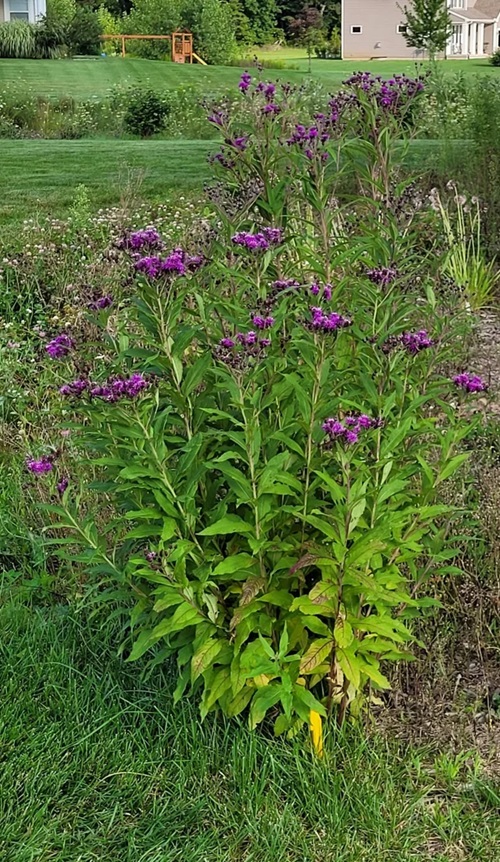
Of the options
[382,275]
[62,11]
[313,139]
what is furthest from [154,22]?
[382,275]

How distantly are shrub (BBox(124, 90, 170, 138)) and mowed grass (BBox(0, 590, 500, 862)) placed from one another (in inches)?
484

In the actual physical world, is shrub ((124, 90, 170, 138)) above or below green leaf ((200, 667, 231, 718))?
above

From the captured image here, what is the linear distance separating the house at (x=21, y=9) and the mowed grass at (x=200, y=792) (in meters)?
29.7

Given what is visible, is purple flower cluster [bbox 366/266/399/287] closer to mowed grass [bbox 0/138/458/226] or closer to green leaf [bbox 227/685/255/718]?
green leaf [bbox 227/685/255/718]

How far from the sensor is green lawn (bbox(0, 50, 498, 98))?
19.8 m

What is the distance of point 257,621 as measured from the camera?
2.18 m

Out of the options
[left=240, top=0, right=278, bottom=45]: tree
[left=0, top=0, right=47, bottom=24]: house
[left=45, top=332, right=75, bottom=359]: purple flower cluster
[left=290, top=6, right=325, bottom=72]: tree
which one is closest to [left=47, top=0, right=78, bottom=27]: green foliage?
[left=0, top=0, right=47, bottom=24]: house

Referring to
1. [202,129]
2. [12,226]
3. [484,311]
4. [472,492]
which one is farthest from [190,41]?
[472,492]

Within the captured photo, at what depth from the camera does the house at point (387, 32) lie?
1046 inches

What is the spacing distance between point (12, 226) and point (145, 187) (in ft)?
6.57

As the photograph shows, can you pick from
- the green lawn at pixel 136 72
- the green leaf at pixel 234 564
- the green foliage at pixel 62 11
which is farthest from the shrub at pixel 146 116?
the green foliage at pixel 62 11

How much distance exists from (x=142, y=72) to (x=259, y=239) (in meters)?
23.1

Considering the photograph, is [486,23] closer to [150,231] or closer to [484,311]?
[484,311]

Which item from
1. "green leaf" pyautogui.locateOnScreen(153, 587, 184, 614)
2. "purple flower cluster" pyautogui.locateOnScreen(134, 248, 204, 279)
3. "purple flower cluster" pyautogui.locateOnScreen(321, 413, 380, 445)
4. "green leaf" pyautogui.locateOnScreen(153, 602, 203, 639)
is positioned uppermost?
"purple flower cluster" pyautogui.locateOnScreen(134, 248, 204, 279)
